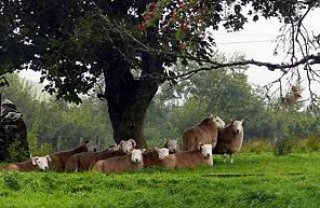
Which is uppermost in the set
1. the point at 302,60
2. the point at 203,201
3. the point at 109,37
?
the point at 109,37

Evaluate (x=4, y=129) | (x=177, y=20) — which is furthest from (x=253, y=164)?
(x=177, y=20)

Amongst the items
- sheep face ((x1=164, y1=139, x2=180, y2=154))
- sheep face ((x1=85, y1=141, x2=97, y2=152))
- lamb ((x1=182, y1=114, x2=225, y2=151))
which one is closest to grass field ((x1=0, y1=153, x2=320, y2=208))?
lamb ((x1=182, y1=114, x2=225, y2=151))

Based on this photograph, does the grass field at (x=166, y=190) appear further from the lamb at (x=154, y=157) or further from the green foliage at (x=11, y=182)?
the lamb at (x=154, y=157)

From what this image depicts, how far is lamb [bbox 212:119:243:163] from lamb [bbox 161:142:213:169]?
2.15 meters

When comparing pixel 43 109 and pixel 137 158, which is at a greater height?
pixel 43 109

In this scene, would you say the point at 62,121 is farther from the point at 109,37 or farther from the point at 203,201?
the point at 203,201

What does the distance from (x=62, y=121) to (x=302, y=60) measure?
4532cm

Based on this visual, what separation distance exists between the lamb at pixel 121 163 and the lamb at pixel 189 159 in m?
0.62

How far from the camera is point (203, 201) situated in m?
10.6

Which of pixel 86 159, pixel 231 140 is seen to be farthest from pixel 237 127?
pixel 86 159

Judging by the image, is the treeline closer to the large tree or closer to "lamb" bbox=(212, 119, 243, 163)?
the large tree

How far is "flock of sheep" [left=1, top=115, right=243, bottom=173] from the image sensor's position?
16.5m

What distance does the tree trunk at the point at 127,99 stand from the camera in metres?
21.7

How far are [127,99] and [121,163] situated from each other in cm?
569
